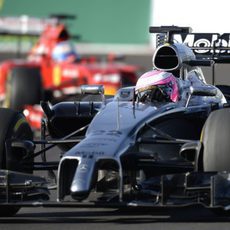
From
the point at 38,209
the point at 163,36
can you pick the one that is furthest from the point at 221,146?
the point at 163,36

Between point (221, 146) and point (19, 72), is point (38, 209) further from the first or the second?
point (19, 72)

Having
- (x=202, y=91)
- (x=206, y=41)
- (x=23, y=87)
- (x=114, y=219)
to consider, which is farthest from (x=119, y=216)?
(x=23, y=87)

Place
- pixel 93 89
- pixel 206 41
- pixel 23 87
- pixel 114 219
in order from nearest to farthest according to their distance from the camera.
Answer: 1. pixel 114 219
2. pixel 93 89
3. pixel 206 41
4. pixel 23 87

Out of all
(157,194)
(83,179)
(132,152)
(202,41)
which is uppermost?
(202,41)

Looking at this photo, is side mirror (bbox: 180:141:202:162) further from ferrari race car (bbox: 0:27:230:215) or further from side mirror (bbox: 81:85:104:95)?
side mirror (bbox: 81:85:104:95)

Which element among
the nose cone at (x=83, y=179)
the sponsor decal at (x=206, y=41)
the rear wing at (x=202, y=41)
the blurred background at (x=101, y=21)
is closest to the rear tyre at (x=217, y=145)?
the nose cone at (x=83, y=179)

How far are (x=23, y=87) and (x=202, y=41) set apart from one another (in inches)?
386

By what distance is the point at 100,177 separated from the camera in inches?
317

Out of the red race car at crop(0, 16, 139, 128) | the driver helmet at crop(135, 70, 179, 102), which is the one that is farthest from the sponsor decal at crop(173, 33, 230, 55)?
the red race car at crop(0, 16, 139, 128)

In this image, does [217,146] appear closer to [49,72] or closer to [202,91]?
[202,91]

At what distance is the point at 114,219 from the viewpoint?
7828 mm

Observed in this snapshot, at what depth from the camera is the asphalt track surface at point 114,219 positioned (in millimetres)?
7469

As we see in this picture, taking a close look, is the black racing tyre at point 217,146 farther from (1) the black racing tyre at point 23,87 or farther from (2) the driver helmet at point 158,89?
(1) the black racing tyre at point 23,87

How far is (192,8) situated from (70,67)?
6.54 meters
